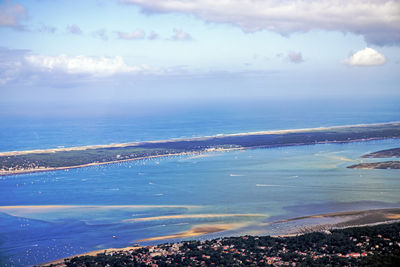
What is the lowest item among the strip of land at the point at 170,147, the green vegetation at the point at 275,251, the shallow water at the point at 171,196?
the green vegetation at the point at 275,251

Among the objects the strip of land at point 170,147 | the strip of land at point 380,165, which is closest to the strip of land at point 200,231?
the strip of land at point 380,165

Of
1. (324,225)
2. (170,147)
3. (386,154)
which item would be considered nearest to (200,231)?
(324,225)

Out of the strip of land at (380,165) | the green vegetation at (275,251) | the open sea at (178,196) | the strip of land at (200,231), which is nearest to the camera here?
the green vegetation at (275,251)

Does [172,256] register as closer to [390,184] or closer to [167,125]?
[390,184]

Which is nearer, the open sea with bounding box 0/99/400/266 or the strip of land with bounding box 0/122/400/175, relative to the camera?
the open sea with bounding box 0/99/400/266

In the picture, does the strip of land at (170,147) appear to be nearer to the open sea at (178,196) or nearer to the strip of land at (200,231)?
the open sea at (178,196)

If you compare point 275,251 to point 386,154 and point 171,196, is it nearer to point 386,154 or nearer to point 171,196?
point 171,196

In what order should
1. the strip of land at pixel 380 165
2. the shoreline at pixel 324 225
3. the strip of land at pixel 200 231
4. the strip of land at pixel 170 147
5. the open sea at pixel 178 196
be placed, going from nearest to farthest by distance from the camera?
the shoreline at pixel 324 225 < the strip of land at pixel 200 231 < the open sea at pixel 178 196 < the strip of land at pixel 380 165 < the strip of land at pixel 170 147

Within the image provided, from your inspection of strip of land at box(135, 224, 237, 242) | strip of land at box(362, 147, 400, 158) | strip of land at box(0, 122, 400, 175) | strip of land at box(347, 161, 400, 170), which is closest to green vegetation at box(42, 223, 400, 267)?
strip of land at box(135, 224, 237, 242)

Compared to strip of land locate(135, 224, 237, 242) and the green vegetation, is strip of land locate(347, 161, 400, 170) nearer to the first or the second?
the green vegetation
